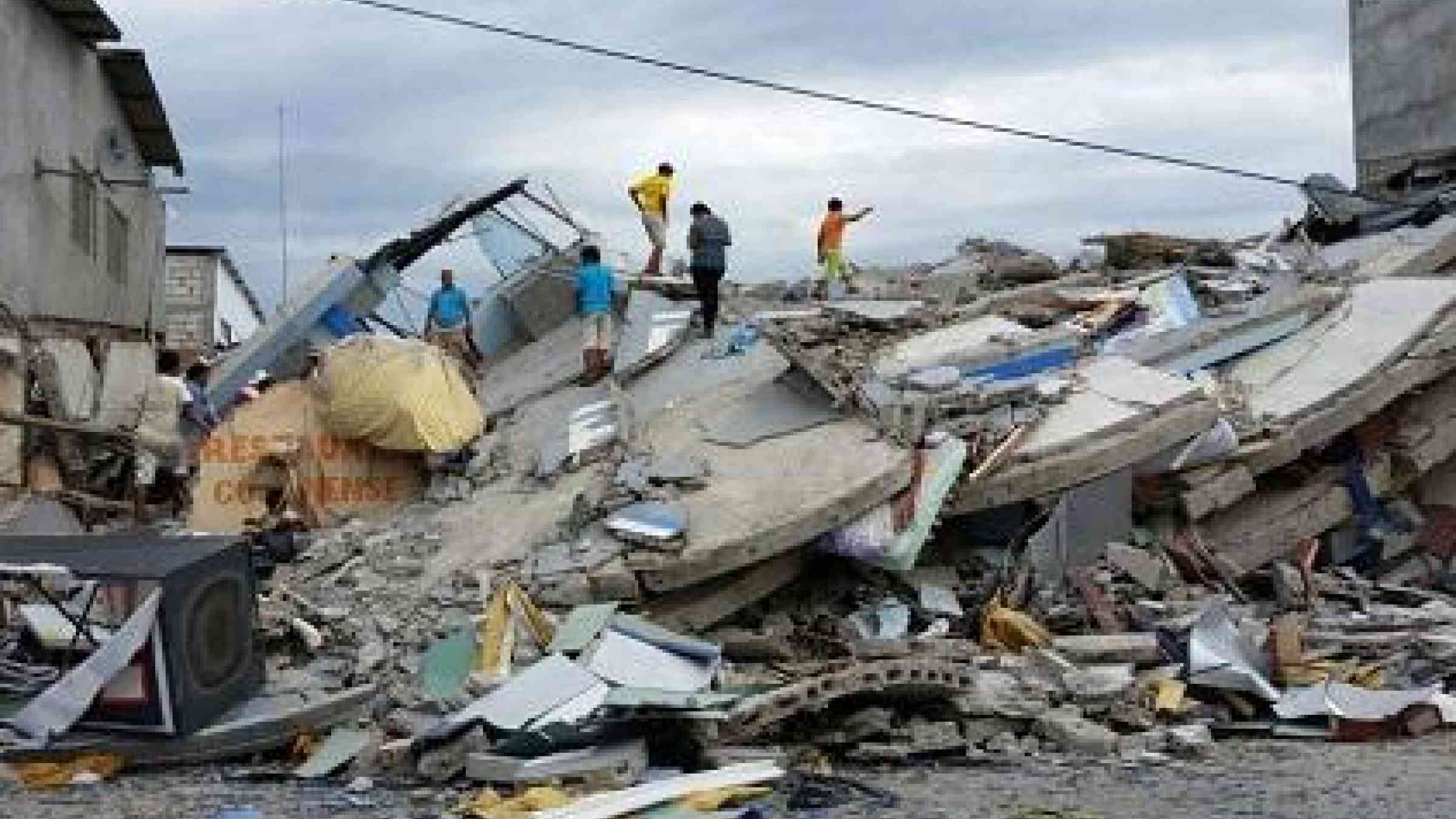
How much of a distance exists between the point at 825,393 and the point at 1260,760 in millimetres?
4193

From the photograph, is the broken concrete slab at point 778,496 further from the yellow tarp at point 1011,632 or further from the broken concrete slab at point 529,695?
the broken concrete slab at point 529,695

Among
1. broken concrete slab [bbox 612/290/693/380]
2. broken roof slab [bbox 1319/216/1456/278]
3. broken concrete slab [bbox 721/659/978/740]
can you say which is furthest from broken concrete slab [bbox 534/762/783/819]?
broken roof slab [bbox 1319/216/1456/278]

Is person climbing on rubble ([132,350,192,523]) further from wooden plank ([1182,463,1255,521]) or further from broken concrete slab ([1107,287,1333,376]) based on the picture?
wooden plank ([1182,463,1255,521])

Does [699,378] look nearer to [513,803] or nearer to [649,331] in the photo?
[649,331]

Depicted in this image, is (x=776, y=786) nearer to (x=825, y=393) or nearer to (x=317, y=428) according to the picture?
(x=825, y=393)

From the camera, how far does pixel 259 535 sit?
11.9 m

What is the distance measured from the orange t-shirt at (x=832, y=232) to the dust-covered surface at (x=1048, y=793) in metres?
10.4

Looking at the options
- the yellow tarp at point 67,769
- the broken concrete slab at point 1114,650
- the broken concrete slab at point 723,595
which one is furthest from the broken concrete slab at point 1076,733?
the yellow tarp at point 67,769

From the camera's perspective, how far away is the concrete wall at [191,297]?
32156mm

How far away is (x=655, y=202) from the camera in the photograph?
16688 mm

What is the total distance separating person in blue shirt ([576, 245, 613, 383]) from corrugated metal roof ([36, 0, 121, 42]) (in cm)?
678

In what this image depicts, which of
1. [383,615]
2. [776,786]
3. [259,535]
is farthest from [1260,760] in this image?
[259,535]

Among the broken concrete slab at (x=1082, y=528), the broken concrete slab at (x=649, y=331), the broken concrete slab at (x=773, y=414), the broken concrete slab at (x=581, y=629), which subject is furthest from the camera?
the broken concrete slab at (x=649, y=331)

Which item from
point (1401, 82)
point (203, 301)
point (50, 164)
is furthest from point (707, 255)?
point (203, 301)
